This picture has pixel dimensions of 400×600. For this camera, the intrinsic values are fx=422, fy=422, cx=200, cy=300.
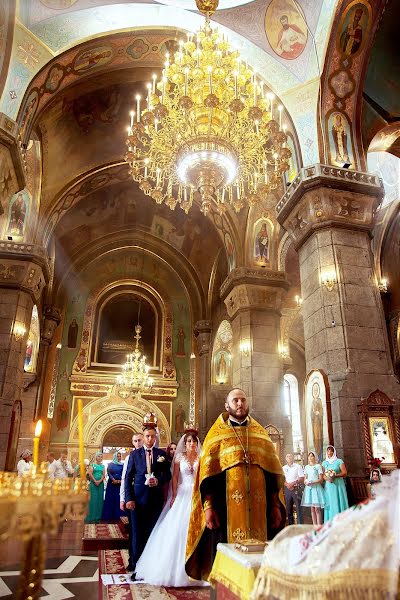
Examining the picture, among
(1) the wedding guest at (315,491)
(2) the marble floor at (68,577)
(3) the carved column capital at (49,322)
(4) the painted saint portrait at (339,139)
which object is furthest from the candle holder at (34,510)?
(3) the carved column capital at (49,322)

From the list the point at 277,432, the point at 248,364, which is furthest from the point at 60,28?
the point at 277,432

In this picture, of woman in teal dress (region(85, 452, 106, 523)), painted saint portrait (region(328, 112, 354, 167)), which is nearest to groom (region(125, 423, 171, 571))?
woman in teal dress (region(85, 452, 106, 523))

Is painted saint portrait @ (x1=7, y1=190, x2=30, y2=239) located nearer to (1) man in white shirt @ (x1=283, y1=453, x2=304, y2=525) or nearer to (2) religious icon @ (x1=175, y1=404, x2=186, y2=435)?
(1) man in white shirt @ (x1=283, y1=453, x2=304, y2=525)

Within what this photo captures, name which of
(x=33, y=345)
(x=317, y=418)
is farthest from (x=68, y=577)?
(x=33, y=345)

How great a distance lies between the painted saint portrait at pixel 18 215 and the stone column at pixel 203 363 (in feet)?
29.2

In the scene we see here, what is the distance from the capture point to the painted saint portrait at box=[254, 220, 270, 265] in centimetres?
1371

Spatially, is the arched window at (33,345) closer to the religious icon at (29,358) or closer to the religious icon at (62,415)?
the religious icon at (29,358)

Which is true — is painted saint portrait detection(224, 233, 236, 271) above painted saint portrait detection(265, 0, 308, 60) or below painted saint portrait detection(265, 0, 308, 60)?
below

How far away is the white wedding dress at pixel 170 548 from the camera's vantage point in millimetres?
4066

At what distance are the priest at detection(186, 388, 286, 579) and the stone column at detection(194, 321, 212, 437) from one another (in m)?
13.6

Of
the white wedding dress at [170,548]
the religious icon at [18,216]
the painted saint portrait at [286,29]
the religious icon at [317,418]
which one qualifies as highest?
the painted saint portrait at [286,29]

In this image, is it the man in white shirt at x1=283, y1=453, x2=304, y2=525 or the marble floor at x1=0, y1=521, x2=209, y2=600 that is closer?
the marble floor at x1=0, y1=521, x2=209, y2=600

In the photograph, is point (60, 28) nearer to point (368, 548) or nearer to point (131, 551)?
point (131, 551)

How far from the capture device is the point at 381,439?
712cm
